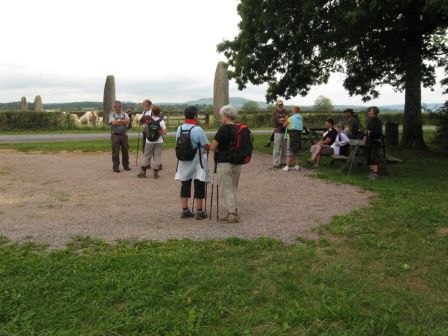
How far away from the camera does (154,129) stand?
10.1 meters

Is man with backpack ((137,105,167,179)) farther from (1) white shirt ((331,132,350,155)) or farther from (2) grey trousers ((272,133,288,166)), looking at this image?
(1) white shirt ((331,132,350,155))

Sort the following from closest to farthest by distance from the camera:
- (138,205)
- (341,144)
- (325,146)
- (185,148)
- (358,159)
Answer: (185,148) < (138,205) < (358,159) < (341,144) < (325,146)

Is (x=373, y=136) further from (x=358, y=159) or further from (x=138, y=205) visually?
(x=138, y=205)

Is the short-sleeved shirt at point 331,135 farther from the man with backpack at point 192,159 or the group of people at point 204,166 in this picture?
the man with backpack at point 192,159

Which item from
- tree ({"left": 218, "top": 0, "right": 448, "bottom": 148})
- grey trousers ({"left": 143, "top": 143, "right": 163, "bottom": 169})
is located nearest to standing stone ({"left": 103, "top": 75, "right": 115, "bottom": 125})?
tree ({"left": 218, "top": 0, "right": 448, "bottom": 148})

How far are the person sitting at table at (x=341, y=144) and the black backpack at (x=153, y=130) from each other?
181 inches

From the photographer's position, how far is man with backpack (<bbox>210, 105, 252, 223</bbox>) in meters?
6.29

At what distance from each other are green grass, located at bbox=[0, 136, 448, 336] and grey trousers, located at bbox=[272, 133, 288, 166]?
5.92m

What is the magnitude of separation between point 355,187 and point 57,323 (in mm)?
6978

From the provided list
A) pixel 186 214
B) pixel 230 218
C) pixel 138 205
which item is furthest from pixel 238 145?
pixel 138 205

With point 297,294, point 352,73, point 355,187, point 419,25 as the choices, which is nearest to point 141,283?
point 297,294

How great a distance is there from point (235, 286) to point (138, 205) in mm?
3684

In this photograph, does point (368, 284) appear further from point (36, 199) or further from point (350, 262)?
point (36, 199)

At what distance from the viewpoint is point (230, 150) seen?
6.30 meters
